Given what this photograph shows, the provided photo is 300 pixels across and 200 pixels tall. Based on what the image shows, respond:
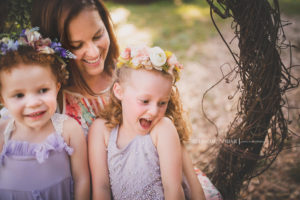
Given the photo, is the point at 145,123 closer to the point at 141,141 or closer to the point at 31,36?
the point at 141,141

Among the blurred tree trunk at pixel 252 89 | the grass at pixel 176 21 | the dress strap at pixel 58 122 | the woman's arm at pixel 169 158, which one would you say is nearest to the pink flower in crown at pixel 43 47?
the dress strap at pixel 58 122

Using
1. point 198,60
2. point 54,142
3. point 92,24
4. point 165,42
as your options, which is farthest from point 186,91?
point 54,142

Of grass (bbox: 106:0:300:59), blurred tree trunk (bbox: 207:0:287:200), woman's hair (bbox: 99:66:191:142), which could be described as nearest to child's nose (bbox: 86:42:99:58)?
woman's hair (bbox: 99:66:191:142)

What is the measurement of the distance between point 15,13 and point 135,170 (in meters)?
1.83

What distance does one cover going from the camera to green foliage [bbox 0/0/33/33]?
2280 mm

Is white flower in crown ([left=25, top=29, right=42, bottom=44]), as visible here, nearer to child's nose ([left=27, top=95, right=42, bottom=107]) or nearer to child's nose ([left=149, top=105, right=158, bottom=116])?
child's nose ([left=27, top=95, right=42, bottom=107])

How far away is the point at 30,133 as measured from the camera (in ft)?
6.19

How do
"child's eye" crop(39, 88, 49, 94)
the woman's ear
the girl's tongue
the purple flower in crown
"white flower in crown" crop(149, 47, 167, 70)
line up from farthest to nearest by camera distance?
the woman's ear, the girl's tongue, "white flower in crown" crop(149, 47, 167, 70), "child's eye" crop(39, 88, 49, 94), the purple flower in crown

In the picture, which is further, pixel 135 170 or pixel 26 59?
pixel 135 170

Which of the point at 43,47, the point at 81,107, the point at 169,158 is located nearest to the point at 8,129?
the point at 43,47

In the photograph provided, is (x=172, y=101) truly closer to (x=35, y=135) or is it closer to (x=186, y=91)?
(x=35, y=135)

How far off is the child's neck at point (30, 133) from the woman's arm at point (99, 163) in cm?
36

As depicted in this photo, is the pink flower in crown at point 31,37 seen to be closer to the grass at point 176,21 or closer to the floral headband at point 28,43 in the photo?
the floral headband at point 28,43

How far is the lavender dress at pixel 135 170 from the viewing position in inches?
77.2
